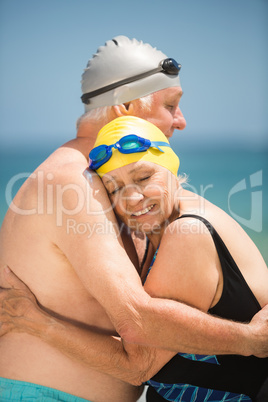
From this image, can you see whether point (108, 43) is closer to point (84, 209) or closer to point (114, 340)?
point (84, 209)

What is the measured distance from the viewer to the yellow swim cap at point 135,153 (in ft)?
9.89

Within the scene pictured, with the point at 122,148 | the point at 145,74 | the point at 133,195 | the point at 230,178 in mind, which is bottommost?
the point at 230,178

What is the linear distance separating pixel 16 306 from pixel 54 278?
29cm

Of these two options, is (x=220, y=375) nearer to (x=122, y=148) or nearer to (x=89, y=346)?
(x=89, y=346)

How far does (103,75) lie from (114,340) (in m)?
1.96

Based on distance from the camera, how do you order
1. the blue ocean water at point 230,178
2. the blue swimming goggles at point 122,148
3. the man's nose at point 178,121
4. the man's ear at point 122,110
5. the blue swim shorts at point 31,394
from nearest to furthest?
the blue swim shorts at point 31,394
the blue swimming goggles at point 122,148
the man's ear at point 122,110
the man's nose at point 178,121
the blue ocean water at point 230,178

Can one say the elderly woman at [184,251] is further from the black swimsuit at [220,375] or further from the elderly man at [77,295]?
the elderly man at [77,295]

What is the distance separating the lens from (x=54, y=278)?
2.98m

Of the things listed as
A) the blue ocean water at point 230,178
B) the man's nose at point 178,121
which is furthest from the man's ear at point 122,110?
the blue ocean water at point 230,178

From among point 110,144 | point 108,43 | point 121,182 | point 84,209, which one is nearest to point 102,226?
point 84,209

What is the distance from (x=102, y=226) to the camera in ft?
9.14

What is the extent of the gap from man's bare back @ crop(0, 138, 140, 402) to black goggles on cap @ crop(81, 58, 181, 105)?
825 millimetres

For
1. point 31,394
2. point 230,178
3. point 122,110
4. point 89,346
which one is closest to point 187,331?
point 89,346

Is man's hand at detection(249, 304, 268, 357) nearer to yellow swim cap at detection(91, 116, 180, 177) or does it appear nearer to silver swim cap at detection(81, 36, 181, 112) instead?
yellow swim cap at detection(91, 116, 180, 177)
